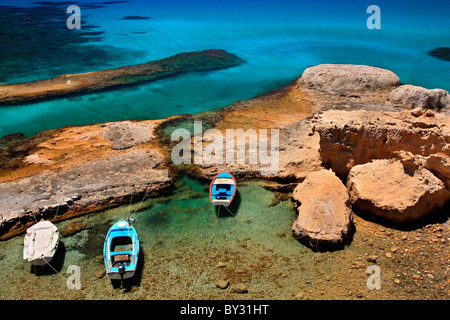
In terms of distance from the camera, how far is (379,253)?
31.4 ft

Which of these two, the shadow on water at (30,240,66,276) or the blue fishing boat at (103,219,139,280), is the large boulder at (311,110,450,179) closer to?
the blue fishing boat at (103,219,139,280)

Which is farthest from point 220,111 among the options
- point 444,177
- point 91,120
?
point 444,177

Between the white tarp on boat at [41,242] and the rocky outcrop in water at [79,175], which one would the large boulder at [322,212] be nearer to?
the rocky outcrop in water at [79,175]

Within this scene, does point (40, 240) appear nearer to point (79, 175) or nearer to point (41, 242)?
point (41, 242)

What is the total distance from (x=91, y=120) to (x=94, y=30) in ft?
86.6

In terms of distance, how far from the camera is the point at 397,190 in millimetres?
10617

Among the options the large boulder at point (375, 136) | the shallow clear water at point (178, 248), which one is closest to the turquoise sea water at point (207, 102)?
the shallow clear water at point (178, 248)

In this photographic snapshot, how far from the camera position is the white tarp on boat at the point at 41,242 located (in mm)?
9234

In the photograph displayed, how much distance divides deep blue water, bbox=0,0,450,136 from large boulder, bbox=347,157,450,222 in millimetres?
11160

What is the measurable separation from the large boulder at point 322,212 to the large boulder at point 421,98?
374 inches

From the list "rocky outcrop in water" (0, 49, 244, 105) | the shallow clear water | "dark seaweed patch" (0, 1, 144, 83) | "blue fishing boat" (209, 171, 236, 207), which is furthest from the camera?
"dark seaweed patch" (0, 1, 144, 83)

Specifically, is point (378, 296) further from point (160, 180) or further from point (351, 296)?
point (160, 180)

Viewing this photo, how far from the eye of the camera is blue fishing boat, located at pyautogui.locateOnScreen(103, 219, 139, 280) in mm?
8859

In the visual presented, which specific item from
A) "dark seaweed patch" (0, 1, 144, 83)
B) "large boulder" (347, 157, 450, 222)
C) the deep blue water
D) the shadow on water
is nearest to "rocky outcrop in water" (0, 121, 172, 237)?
the shadow on water
